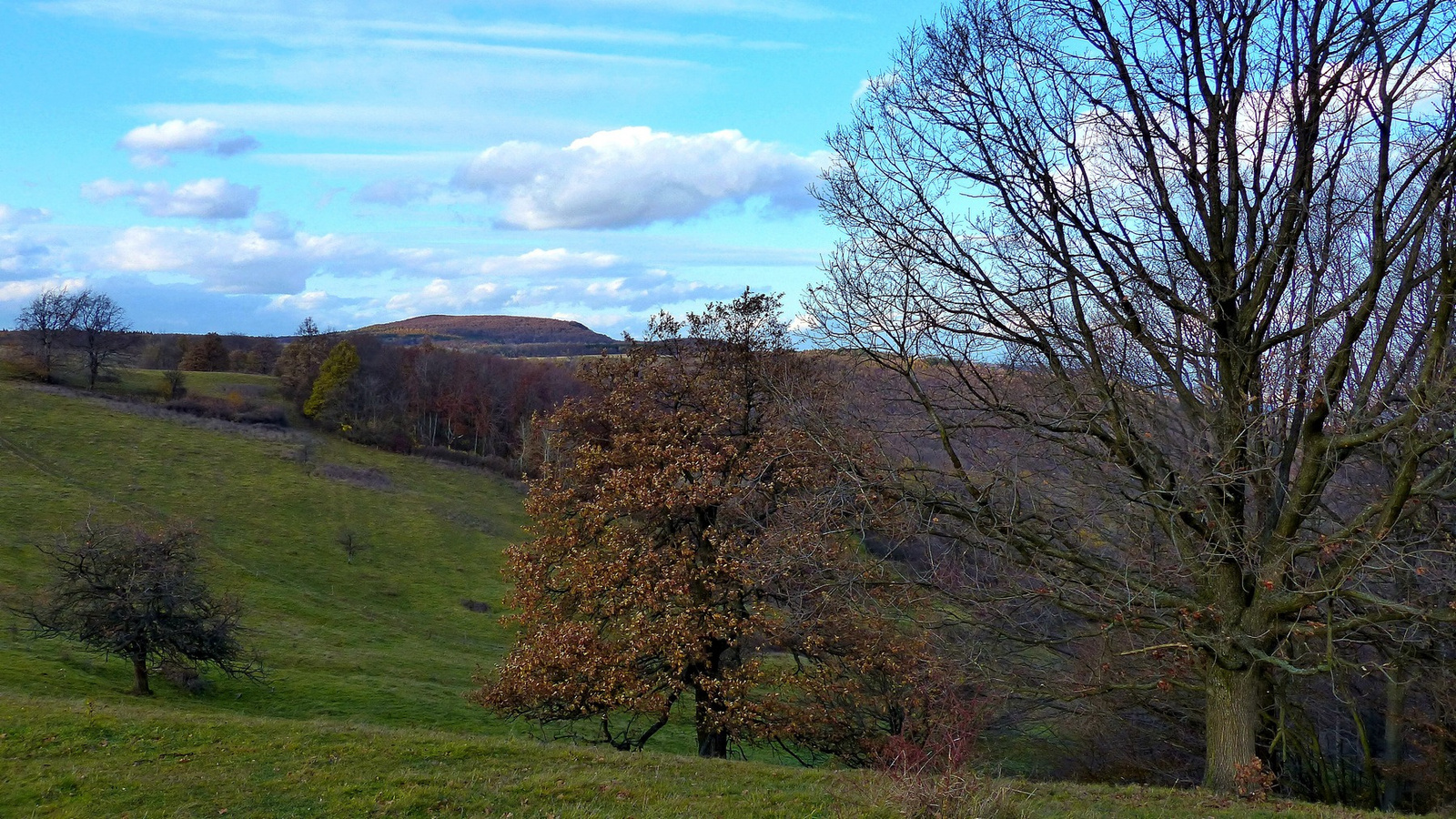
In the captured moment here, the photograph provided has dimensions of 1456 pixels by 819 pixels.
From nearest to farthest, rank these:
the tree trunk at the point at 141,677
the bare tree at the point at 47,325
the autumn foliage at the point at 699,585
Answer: the autumn foliage at the point at 699,585, the tree trunk at the point at 141,677, the bare tree at the point at 47,325

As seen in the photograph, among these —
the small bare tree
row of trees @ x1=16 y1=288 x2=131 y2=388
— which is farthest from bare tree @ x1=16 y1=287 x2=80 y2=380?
the small bare tree

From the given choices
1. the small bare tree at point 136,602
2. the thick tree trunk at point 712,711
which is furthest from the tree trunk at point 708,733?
the small bare tree at point 136,602

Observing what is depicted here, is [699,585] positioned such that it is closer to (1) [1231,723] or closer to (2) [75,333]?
(1) [1231,723]

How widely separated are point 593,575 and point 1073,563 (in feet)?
28.6

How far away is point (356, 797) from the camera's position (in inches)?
373

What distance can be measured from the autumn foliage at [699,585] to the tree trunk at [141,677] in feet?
41.7

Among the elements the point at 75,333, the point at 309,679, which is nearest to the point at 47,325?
the point at 75,333

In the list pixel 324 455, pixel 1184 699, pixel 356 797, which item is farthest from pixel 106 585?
pixel 324 455

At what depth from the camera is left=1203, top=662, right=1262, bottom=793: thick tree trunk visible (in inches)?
424

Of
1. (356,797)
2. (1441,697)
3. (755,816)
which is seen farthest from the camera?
(1441,697)

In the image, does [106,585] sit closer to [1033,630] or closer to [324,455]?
[1033,630]

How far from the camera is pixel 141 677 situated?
80.4 ft

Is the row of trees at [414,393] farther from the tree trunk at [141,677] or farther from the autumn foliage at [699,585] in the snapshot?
the autumn foliage at [699,585]

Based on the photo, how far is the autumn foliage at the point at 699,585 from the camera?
16.3 meters
